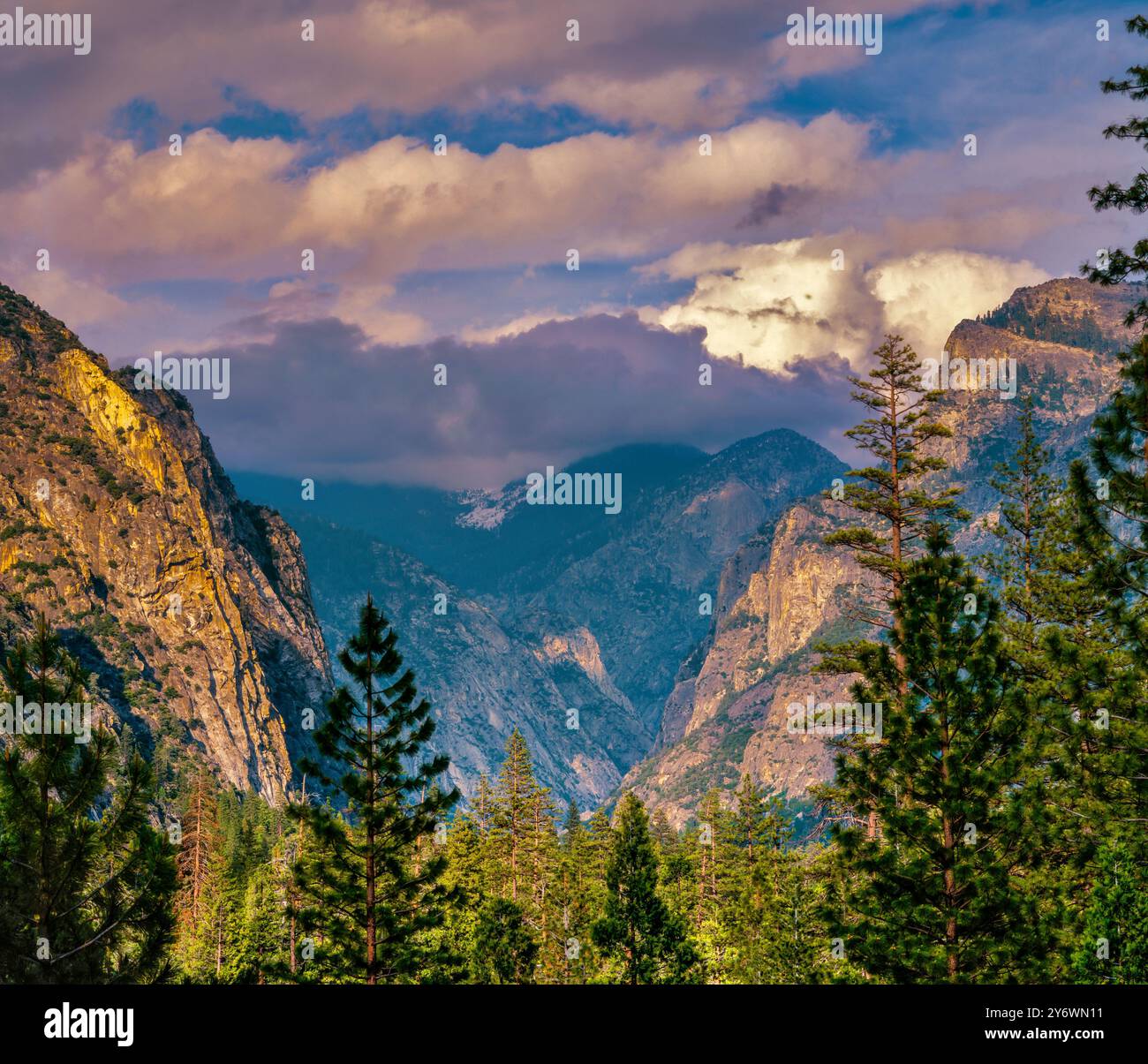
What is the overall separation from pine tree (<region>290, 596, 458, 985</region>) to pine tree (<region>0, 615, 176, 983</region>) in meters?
12.3

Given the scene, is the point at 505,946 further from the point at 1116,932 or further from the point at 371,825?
the point at 1116,932

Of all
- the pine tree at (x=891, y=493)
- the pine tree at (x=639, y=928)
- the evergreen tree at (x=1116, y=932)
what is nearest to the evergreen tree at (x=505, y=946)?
the pine tree at (x=639, y=928)

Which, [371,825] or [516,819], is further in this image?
[516,819]

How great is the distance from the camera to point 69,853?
24.1 m

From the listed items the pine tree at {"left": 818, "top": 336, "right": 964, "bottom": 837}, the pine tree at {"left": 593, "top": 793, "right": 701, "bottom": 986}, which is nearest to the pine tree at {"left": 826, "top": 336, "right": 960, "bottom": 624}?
the pine tree at {"left": 818, "top": 336, "right": 964, "bottom": 837}

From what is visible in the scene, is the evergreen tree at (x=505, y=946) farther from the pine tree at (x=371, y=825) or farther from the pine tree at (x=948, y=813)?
the pine tree at (x=948, y=813)

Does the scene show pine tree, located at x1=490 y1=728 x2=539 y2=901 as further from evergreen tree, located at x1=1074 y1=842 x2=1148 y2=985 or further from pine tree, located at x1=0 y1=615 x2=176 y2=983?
evergreen tree, located at x1=1074 y1=842 x2=1148 y2=985

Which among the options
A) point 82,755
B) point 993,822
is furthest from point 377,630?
point 993,822

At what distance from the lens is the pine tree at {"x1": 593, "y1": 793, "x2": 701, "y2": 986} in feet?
148

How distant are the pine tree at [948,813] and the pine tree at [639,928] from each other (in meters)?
17.1

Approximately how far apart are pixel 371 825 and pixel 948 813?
744 inches

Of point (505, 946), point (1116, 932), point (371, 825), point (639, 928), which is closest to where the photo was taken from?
point (1116, 932)

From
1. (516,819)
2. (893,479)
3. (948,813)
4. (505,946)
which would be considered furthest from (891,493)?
(516,819)
